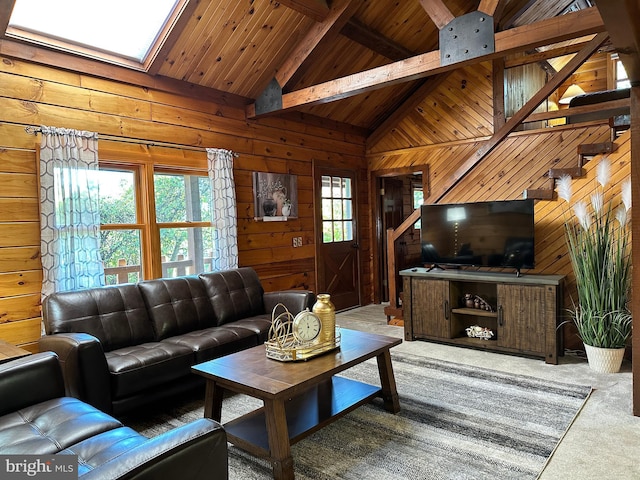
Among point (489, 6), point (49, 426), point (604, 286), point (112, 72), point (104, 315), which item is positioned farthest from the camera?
point (112, 72)

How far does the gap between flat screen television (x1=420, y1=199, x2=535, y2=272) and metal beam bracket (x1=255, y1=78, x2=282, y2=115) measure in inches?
79.6

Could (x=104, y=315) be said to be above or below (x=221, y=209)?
below

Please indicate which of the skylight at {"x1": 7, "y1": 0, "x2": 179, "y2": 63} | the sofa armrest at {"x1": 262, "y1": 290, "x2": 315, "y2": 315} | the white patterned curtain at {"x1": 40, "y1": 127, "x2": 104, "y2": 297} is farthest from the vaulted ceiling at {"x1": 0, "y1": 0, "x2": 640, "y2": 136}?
the sofa armrest at {"x1": 262, "y1": 290, "x2": 315, "y2": 315}

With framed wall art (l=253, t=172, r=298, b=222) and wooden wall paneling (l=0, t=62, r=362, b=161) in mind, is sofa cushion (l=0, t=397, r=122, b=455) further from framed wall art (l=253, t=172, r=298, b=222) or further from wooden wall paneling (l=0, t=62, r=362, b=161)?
framed wall art (l=253, t=172, r=298, b=222)

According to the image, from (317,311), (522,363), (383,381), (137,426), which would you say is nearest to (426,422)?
(383,381)

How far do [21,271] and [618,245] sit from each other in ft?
15.5

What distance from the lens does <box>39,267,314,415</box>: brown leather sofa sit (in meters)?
2.61

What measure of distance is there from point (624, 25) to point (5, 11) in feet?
12.0

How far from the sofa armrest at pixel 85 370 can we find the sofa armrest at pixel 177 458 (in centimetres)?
148

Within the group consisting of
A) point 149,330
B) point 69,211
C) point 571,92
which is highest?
point 571,92

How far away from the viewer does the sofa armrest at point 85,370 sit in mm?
2543

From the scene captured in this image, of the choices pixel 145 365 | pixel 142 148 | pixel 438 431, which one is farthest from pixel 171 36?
pixel 438 431

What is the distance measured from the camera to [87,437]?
1756mm

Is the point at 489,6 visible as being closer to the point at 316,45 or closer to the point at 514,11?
the point at 316,45
